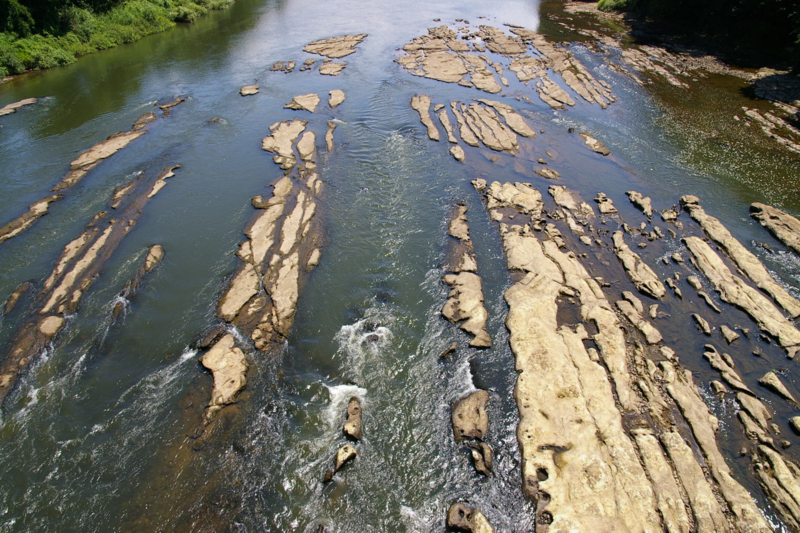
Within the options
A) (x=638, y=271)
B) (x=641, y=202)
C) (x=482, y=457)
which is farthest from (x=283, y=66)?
(x=482, y=457)

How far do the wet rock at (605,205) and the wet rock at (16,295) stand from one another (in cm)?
2422

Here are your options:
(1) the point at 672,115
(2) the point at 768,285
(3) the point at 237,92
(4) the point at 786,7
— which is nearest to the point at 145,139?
(3) the point at 237,92

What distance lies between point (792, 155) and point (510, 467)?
2627 centimetres

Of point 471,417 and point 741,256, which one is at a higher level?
point 741,256

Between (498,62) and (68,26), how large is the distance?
139ft

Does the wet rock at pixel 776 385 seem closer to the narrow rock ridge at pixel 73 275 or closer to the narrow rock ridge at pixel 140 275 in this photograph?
the narrow rock ridge at pixel 140 275

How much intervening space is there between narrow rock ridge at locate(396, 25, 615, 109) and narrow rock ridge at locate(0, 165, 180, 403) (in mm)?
26136

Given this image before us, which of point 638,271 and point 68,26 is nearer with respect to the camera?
point 638,271

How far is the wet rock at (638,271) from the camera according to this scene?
1573 centimetres

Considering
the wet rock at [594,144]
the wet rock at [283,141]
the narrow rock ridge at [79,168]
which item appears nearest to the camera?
the narrow rock ridge at [79,168]

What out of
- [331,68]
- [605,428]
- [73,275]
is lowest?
[73,275]

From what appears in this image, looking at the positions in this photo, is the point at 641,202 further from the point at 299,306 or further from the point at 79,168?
the point at 79,168

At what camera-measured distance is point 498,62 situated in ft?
132

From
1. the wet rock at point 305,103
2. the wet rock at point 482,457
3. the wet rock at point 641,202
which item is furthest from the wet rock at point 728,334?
the wet rock at point 305,103
